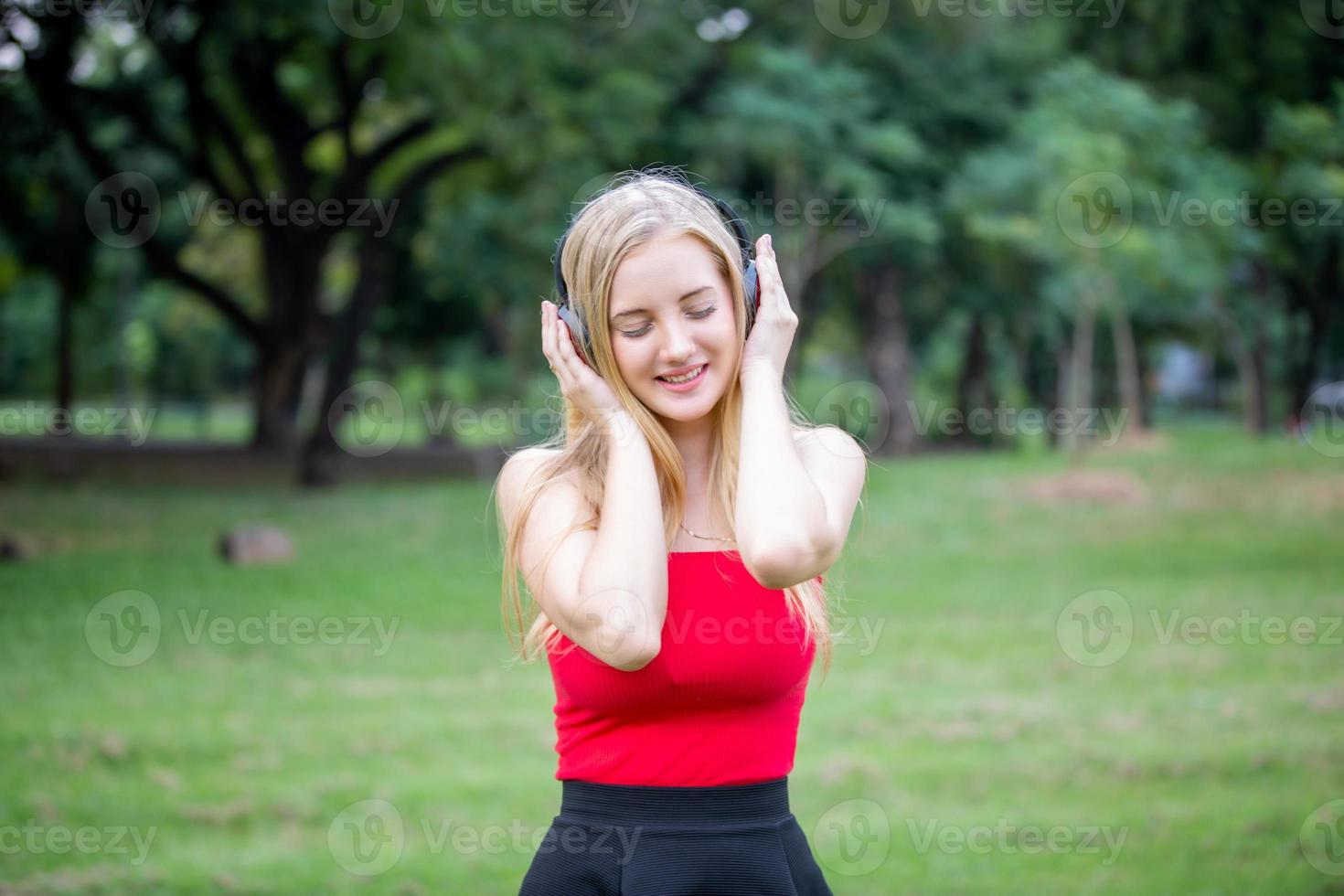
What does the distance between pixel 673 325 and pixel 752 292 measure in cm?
19

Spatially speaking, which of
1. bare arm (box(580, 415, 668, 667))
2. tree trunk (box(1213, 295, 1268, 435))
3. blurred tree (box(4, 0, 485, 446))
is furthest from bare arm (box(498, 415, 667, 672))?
tree trunk (box(1213, 295, 1268, 435))

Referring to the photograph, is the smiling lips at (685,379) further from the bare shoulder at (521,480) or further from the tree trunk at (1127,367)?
the tree trunk at (1127,367)

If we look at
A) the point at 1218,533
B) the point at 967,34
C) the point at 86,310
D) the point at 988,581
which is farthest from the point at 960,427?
the point at 86,310

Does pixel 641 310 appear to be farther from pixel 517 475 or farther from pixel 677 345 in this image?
pixel 517 475

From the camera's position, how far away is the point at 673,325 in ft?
6.92

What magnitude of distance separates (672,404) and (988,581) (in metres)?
12.3

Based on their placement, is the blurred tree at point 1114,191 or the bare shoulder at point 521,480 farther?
the blurred tree at point 1114,191

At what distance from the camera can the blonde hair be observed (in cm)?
213

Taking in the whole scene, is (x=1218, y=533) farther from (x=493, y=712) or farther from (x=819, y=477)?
(x=819, y=477)

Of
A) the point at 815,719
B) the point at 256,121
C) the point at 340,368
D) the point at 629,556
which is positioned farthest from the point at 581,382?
the point at 256,121

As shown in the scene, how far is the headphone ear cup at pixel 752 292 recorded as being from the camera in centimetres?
221

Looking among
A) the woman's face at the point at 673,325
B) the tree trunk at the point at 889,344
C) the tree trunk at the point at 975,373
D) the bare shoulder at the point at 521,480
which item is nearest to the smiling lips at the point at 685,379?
the woman's face at the point at 673,325

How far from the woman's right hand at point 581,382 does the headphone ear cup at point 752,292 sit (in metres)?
0.27

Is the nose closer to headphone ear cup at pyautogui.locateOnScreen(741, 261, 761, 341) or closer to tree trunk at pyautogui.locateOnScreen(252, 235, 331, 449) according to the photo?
headphone ear cup at pyautogui.locateOnScreen(741, 261, 761, 341)
